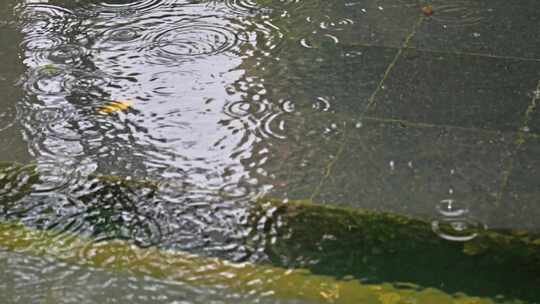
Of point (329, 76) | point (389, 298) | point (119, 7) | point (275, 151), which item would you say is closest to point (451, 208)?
point (389, 298)

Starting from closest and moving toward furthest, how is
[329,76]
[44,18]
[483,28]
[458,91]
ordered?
1. [458,91]
2. [329,76]
3. [483,28]
4. [44,18]

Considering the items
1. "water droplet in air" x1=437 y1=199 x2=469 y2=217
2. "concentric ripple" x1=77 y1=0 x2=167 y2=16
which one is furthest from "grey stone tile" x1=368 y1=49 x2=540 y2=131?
"concentric ripple" x1=77 y1=0 x2=167 y2=16

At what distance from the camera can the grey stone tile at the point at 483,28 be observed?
466cm

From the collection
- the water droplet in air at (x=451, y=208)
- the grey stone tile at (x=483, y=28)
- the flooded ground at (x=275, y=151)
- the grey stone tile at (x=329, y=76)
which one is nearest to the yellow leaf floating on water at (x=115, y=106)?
the flooded ground at (x=275, y=151)

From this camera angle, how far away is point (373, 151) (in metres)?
3.78

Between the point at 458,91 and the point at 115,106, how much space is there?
172cm

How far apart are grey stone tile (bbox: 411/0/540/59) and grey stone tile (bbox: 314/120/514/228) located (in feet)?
3.09

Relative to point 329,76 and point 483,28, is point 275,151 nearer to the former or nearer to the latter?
point 329,76

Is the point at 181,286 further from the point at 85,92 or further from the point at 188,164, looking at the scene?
the point at 85,92

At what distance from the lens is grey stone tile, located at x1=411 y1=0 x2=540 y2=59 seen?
4664mm

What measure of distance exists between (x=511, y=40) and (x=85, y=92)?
7.70ft

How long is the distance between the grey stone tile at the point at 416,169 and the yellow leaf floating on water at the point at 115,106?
3.85ft

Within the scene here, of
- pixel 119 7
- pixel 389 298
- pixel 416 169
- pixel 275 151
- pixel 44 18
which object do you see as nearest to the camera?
pixel 389 298

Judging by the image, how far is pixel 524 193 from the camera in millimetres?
3408
